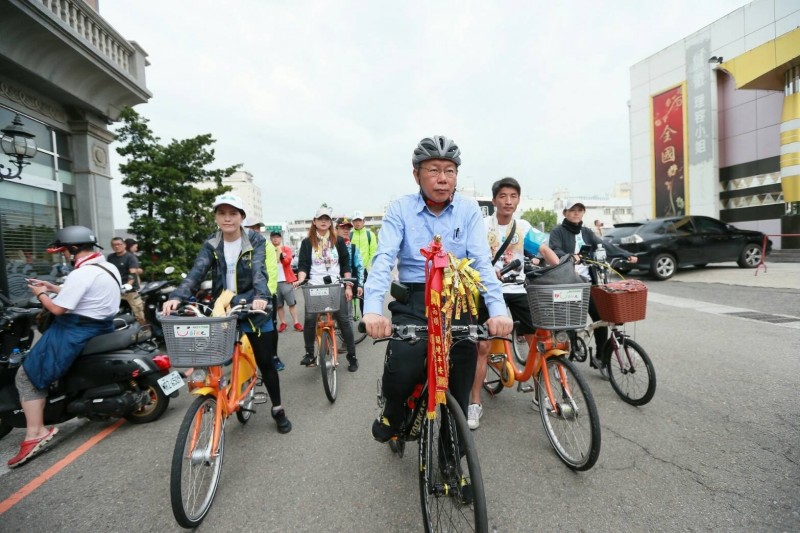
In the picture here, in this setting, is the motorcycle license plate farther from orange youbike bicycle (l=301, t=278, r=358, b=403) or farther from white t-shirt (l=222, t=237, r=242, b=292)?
orange youbike bicycle (l=301, t=278, r=358, b=403)

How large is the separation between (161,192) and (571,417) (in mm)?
12532

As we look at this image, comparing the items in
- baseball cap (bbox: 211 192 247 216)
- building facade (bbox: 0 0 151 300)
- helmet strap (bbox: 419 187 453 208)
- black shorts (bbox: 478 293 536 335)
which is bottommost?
black shorts (bbox: 478 293 536 335)

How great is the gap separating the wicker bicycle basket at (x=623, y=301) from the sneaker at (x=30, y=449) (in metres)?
4.95

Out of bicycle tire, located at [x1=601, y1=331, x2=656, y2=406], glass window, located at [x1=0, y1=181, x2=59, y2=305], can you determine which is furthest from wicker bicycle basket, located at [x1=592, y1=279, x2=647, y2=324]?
glass window, located at [x1=0, y1=181, x2=59, y2=305]

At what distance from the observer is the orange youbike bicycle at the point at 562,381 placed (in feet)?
8.64

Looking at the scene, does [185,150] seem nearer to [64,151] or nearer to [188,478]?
[64,151]

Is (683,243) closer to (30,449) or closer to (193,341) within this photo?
(193,341)

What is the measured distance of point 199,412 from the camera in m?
2.49

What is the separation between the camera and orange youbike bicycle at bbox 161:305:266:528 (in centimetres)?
227

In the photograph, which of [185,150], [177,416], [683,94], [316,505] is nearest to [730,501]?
[316,505]

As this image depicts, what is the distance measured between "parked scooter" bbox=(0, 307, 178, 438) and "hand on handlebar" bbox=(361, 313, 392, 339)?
2262 mm

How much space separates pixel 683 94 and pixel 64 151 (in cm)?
2721

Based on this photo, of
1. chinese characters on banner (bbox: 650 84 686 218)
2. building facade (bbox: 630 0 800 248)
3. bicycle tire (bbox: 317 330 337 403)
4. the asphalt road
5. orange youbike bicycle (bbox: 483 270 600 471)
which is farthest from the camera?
chinese characters on banner (bbox: 650 84 686 218)

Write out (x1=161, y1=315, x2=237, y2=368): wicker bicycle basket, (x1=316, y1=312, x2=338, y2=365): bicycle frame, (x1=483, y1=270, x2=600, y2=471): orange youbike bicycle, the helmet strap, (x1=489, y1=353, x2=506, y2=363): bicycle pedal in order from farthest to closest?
1. (x1=316, y1=312, x2=338, y2=365): bicycle frame
2. (x1=489, y1=353, x2=506, y2=363): bicycle pedal
3. (x1=483, y1=270, x2=600, y2=471): orange youbike bicycle
4. (x1=161, y1=315, x2=237, y2=368): wicker bicycle basket
5. the helmet strap
